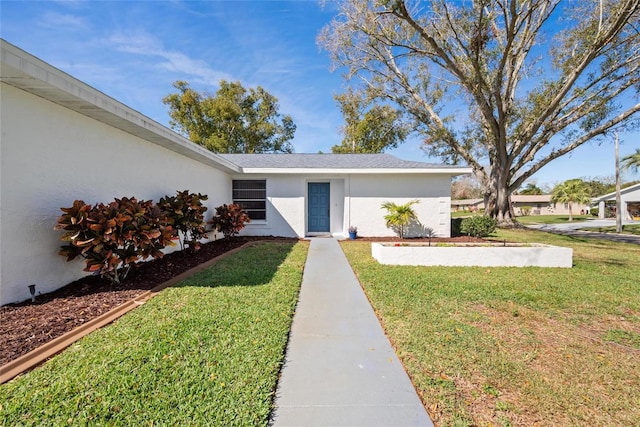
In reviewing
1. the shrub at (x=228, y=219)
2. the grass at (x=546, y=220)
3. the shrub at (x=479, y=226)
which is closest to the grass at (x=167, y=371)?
the shrub at (x=228, y=219)

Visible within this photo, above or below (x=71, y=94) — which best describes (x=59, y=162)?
below

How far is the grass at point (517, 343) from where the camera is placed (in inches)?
75.6

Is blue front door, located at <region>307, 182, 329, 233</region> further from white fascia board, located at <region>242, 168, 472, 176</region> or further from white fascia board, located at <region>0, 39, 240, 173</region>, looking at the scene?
white fascia board, located at <region>0, 39, 240, 173</region>

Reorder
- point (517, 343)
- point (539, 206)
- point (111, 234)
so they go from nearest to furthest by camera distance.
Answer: point (517, 343) < point (111, 234) < point (539, 206)

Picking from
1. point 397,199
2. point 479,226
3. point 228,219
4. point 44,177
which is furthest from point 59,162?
point 479,226

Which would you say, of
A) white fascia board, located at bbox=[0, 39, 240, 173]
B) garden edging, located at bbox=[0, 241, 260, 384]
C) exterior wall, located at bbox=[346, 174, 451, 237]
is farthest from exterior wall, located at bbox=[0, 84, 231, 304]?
exterior wall, located at bbox=[346, 174, 451, 237]

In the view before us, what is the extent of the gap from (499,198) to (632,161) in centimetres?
2968

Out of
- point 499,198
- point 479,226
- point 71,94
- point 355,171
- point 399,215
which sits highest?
point 355,171

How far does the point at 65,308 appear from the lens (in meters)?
3.25

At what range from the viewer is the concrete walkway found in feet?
6.06

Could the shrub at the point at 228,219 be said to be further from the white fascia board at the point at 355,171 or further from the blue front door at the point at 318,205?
the blue front door at the point at 318,205

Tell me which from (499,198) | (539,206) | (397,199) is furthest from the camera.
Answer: (539,206)

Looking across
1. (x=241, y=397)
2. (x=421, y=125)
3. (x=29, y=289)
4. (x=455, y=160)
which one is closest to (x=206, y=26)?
(x=29, y=289)

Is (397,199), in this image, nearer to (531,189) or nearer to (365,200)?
(365,200)
